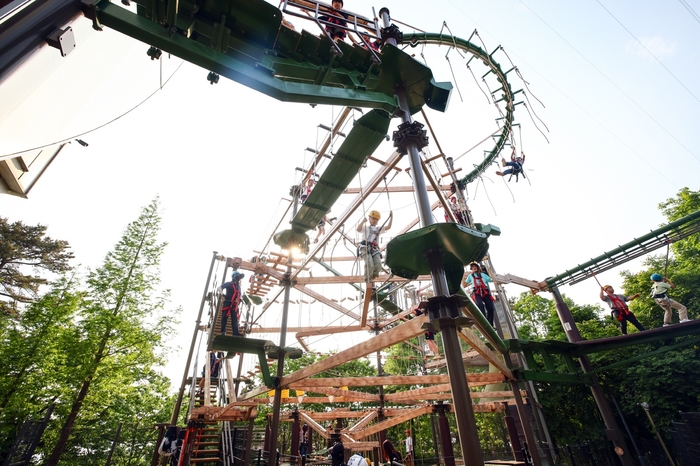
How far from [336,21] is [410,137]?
140 inches

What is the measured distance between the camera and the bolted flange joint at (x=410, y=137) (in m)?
4.47

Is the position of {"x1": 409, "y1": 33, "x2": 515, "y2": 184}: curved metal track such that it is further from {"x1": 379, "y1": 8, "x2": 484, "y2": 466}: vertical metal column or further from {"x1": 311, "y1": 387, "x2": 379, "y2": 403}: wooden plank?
{"x1": 311, "y1": 387, "x2": 379, "y2": 403}: wooden plank

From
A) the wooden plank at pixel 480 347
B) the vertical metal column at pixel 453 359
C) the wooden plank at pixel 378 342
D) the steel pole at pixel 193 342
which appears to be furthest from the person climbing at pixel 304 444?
the vertical metal column at pixel 453 359

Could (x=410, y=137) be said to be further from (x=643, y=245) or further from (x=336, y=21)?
(x=643, y=245)

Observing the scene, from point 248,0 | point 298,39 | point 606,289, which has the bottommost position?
point 606,289

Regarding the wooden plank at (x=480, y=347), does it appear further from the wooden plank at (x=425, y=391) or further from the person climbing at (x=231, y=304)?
the person climbing at (x=231, y=304)

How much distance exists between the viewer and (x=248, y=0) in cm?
386

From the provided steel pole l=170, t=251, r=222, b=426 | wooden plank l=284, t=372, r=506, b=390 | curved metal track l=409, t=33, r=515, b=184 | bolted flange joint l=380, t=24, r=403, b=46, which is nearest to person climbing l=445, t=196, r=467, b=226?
curved metal track l=409, t=33, r=515, b=184

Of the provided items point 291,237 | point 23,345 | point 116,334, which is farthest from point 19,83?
point 23,345

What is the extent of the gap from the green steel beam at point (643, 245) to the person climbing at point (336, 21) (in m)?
9.58

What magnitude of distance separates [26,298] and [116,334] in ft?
37.8

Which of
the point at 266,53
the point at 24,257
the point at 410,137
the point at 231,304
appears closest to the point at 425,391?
the point at 231,304

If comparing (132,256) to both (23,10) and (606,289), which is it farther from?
(606,289)

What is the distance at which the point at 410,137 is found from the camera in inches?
175
